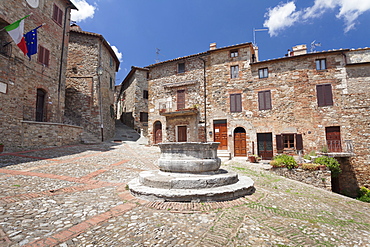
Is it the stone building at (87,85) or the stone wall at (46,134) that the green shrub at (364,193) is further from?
the stone building at (87,85)

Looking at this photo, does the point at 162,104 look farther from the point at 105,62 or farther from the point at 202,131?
the point at 105,62

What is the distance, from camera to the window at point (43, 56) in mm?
15012

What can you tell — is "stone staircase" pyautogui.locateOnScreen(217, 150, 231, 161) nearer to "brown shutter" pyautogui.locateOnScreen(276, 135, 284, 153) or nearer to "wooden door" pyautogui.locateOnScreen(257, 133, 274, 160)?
"wooden door" pyautogui.locateOnScreen(257, 133, 274, 160)

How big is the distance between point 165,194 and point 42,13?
747 inches

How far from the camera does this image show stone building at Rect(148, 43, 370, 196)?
14.5 m

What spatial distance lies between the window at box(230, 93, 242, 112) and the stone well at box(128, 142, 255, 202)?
40.9ft

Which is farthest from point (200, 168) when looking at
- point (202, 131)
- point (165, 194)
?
point (202, 131)

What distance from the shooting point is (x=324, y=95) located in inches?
603

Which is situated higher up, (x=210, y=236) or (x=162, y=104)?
(x=162, y=104)

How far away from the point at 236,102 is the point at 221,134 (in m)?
3.36

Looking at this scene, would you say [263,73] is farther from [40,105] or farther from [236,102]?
[40,105]

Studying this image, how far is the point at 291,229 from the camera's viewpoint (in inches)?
131

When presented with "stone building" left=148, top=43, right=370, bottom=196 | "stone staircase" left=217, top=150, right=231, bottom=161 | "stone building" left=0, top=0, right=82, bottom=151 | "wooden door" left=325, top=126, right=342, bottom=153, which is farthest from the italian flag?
"wooden door" left=325, top=126, right=342, bottom=153

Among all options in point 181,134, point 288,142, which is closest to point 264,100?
point 288,142
